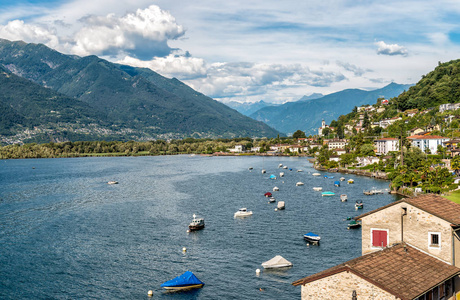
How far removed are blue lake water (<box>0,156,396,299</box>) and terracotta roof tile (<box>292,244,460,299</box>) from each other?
15.2 m

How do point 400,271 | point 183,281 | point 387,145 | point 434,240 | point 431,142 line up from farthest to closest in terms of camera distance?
point 387,145 < point 431,142 < point 183,281 < point 434,240 < point 400,271

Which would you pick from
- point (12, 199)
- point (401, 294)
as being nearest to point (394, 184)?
point (401, 294)

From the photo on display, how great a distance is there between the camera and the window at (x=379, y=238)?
1143 inches

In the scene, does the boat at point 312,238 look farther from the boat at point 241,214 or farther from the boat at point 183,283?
the boat at point 241,214

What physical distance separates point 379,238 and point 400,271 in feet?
17.1

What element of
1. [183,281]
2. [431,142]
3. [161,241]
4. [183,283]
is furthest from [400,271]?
[431,142]

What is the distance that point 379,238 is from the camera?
29234mm

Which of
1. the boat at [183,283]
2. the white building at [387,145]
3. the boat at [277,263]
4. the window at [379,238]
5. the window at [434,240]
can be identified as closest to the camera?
the window at [434,240]

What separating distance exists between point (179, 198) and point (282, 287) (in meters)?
62.1

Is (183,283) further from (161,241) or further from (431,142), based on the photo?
(431,142)

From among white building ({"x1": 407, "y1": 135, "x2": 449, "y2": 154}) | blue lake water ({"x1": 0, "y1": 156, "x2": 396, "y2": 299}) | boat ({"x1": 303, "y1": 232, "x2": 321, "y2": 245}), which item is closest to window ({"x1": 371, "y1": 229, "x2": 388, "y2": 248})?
blue lake water ({"x1": 0, "y1": 156, "x2": 396, "y2": 299})

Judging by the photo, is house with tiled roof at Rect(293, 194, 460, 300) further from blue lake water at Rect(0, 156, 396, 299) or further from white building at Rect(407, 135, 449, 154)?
white building at Rect(407, 135, 449, 154)

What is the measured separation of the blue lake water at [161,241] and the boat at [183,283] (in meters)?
0.91

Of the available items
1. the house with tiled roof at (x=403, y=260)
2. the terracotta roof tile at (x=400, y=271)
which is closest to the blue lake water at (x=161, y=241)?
the house with tiled roof at (x=403, y=260)
